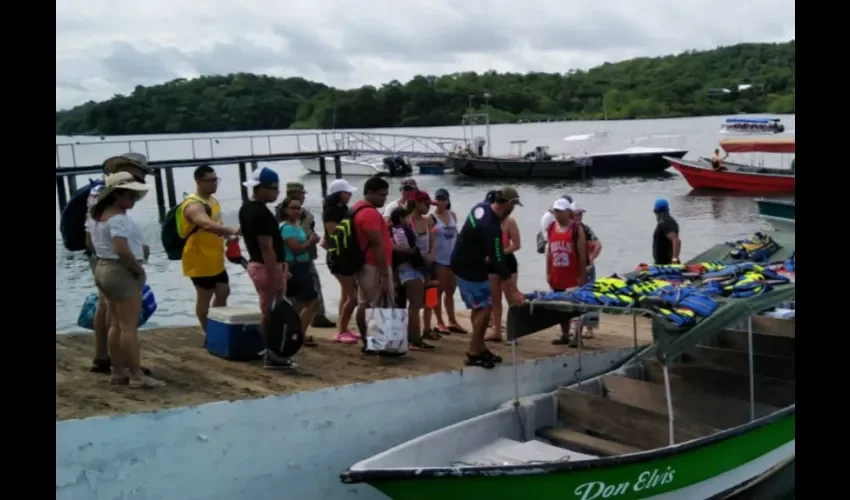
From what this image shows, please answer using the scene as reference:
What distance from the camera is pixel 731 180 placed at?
42.4 meters

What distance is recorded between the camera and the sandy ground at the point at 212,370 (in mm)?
6430

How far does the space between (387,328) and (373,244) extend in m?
0.77

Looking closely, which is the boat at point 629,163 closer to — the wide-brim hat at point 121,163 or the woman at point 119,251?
the wide-brim hat at point 121,163

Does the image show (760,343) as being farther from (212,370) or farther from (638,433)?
(212,370)

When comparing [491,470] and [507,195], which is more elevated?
[507,195]

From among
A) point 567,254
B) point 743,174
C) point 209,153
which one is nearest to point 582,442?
A: point 567,254

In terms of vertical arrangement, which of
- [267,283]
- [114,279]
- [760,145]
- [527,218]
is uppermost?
[760,145]

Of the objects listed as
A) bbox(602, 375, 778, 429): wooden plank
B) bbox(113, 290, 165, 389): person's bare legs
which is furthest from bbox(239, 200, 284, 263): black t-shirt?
bbox(602, 375, 778, 429): wooden plank

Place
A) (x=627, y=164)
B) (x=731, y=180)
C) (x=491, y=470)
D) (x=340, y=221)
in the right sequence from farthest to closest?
1. (x=627, y=164)
2. (x=731, y=180)
3. (x=340, y=221)
4. (x=491, y=470)

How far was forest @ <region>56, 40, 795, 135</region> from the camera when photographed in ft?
198

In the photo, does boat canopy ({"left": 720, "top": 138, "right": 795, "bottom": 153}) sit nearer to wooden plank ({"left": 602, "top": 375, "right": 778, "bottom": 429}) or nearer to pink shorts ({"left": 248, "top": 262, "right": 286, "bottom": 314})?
wooden plank ({"left": 602, "top": 375, "right": 778, "bottom": 429})

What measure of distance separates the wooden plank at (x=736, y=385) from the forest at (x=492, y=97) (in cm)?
4828
